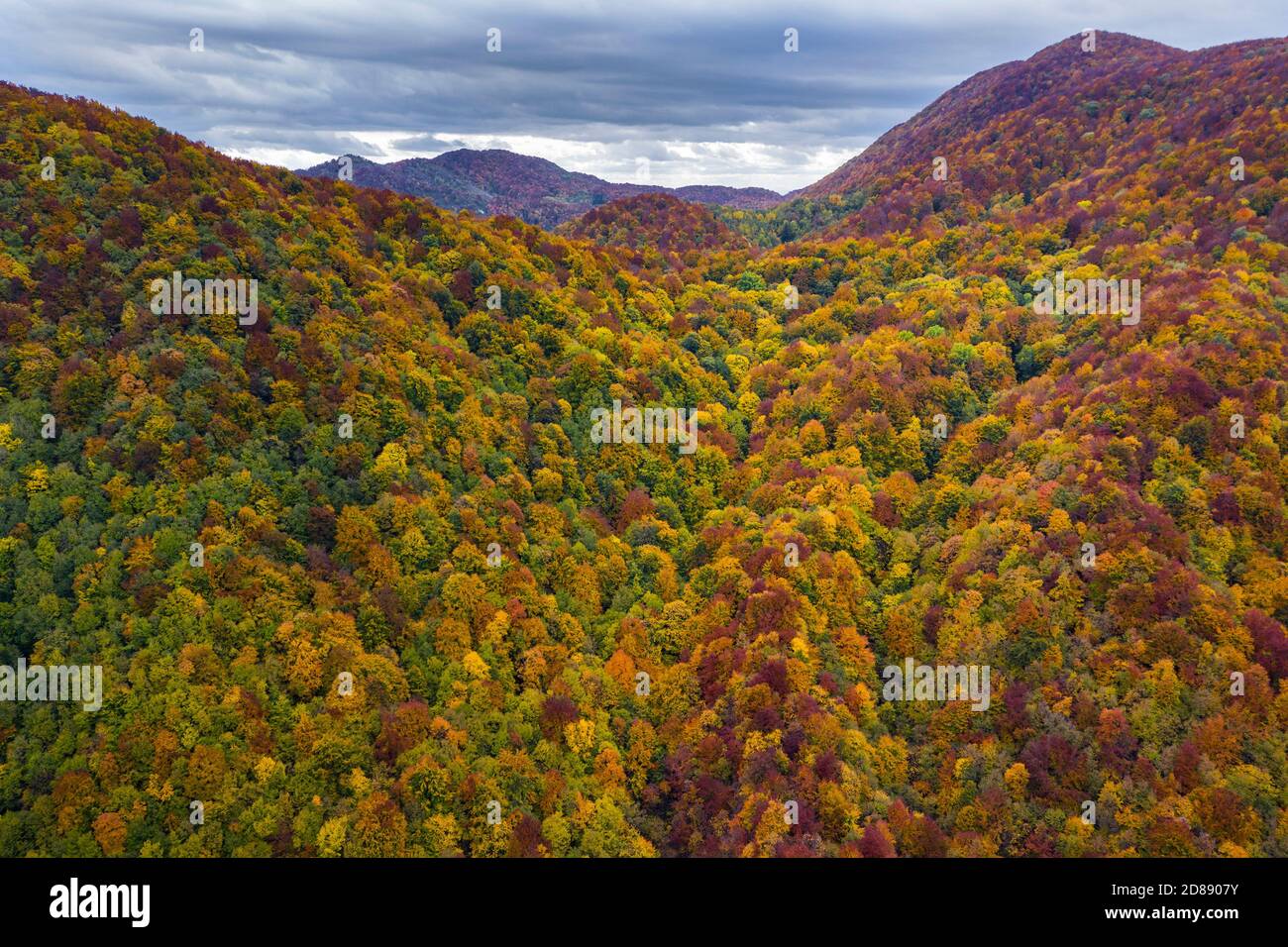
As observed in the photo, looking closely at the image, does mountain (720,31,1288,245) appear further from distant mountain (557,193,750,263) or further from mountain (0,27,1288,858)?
mountain (0,27,1288,858)

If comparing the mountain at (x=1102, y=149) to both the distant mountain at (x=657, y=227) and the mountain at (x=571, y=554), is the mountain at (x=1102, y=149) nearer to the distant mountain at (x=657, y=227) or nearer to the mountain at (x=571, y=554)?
the distant mountain at (x=657, y=227)

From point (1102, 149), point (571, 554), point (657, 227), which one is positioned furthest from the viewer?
point (657, 227)

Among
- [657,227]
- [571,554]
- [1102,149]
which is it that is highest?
[1102,149]

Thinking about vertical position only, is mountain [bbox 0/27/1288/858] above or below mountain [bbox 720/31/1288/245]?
below

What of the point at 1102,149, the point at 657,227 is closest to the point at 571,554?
the point at 657,227

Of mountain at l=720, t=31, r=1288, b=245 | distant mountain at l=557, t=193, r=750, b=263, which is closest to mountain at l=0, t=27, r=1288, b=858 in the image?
mountain at l=720, t=31, r=1288, b=245

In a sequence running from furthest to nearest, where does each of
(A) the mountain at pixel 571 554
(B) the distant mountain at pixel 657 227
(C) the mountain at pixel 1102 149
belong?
(B) the distant mountain at pixel 657 227
(C) the mountain at pixel 1102 149
(A) the mountain at pixel 571 554

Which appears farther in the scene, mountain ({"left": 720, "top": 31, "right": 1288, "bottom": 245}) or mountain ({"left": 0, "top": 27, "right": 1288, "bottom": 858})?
mountain ({"left": 720, "top": 31, "right": 1288, "bottom": 245})

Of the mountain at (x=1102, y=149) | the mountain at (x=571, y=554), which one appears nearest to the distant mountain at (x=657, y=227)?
the mountain at (x=1102, y=149)

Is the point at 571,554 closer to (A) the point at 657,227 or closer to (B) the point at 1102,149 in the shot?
(A) the point at 657,227
